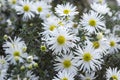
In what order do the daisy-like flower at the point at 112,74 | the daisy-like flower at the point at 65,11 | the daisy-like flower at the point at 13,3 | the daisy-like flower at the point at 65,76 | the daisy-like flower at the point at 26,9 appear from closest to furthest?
the daisy-like flower at the point at 65,76 → the daisy-like flower at the point at 112,74 → the daisy-like flower at the point at 65,11 → the daisy-like flower at the point at 26,9 → the daisy-like flower at the point at 13,3

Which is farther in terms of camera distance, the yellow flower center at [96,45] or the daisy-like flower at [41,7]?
the daisy-like flower at [41,7]

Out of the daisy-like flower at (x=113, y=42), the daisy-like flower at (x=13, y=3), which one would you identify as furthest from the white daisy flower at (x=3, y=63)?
the daisy-like flower at (x=113, y=42)

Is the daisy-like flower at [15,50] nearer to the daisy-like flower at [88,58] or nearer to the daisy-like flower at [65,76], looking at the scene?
the daisy-like flower at [65,76]

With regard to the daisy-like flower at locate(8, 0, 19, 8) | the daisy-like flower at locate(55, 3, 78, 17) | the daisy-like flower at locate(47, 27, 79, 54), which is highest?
the daisy-like flower at locate(8, 0, 19, 8)

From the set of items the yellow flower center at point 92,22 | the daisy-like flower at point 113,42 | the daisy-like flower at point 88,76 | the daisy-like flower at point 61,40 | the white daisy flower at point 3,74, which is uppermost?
the yellow flower center at point 92,22

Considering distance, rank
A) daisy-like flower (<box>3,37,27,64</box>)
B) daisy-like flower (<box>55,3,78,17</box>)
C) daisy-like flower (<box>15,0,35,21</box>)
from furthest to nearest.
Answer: daisy-like flower (<box>15,0,35,21</box>) → daisy-like flower (<box>55,3,78,17</box>) → daisy-like flower (<box>3,37,27,64</box>)

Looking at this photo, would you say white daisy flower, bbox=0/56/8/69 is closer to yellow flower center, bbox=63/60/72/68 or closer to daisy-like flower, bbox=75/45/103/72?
yellow flower center, bbox=63/60/72/68

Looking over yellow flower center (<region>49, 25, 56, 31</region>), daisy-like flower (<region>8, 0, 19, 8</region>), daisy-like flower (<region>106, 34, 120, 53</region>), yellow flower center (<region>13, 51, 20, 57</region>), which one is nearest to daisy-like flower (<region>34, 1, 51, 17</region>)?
daisy-like flower (<region>8, 0, 19, 8</region>)
